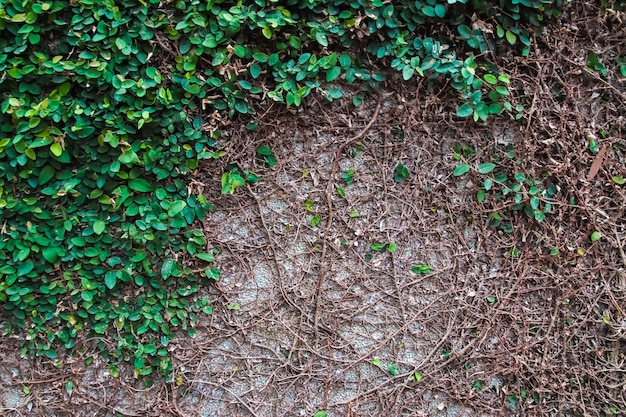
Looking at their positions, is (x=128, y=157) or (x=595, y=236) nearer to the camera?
(x=128, y=157)

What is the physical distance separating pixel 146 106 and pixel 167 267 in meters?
0.68

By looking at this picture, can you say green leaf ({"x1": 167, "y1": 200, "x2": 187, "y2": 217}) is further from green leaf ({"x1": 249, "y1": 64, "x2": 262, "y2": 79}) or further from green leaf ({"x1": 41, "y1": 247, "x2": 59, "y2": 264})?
green leaf ({"x1": 249, "y1": 64, "x2": 262, "y2": 79})

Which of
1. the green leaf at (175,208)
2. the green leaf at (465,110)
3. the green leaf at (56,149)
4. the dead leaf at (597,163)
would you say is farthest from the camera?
the dead leaf at (597,163)

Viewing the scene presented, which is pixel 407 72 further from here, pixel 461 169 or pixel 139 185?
pixel 139 185

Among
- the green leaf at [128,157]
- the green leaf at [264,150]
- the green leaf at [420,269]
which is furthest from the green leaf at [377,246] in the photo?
the green leaf at [128,157]

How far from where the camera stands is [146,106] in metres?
1.87

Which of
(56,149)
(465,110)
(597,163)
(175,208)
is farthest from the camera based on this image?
(597,163)

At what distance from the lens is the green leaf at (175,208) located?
6.26 ft

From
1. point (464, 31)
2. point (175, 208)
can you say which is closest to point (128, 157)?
point (175, 208)

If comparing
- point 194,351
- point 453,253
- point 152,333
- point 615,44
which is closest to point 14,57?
point 152,333

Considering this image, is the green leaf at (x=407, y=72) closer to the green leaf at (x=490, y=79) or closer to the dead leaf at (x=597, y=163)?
the green leaf at (x=490, y=79)

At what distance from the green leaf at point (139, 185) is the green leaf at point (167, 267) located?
0.32 metres

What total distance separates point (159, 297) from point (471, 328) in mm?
1437

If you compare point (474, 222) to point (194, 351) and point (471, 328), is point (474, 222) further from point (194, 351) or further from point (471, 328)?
point (194, 351)
